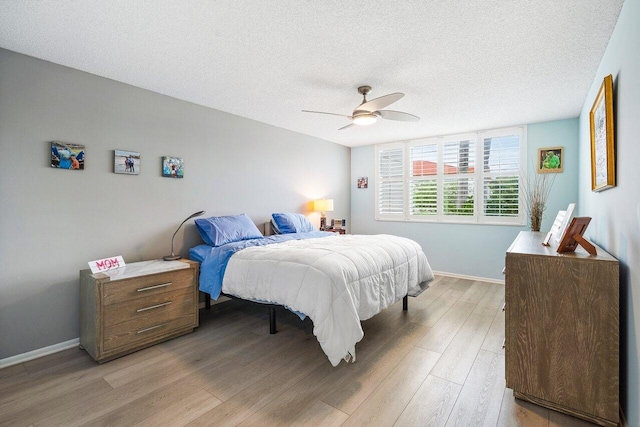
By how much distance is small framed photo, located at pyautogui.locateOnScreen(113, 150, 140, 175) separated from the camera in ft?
9.47

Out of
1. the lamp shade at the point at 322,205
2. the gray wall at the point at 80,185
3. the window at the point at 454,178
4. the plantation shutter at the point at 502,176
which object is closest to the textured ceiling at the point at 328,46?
the gray wall at the point at 80,185

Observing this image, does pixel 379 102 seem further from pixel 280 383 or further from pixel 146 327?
pixel 146 327

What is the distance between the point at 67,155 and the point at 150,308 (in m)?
1.50

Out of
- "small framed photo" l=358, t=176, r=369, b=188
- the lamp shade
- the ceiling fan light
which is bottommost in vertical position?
the lamp shade

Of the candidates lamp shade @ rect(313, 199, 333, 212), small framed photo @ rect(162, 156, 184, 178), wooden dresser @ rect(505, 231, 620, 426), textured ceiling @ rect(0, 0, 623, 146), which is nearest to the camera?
wooden dresser @ rect(505, 231, 620, 426)

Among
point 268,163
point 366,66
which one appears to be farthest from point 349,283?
point 268,163

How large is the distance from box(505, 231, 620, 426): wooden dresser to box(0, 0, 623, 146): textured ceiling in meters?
1.51

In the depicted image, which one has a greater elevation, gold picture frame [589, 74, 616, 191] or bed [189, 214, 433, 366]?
gold picture frame [589, 74, 616, 191]

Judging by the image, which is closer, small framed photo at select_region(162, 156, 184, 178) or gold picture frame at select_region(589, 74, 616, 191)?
gold picture frame at select_region(589, 74, 616, 191)

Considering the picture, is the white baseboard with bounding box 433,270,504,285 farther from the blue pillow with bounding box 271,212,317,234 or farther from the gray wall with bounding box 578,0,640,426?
the gray wall with bounding box 578,0,640,426

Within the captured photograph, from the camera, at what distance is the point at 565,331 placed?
5.60 feet

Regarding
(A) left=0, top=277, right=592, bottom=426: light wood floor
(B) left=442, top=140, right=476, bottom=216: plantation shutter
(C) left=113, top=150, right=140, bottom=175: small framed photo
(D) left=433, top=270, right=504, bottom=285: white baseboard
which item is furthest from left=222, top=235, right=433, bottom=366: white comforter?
(B) left=442, top=140, right=476, bottom=216: plantation shutter

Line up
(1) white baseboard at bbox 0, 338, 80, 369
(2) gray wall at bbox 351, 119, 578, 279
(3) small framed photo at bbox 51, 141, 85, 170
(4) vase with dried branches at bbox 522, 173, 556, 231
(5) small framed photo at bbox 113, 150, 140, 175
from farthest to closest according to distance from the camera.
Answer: (4) vase with dried branches at bbox 522, 173, 556, 231 < (2) gray wall at bbox 351, 119, 578, 279 < (5) small framed photo at bbox 113, 150, 140, 175 < (3) small framed photo at bbox 51, 141, 85, 170 < (1) white baseboard at bbox 0, 338, 80, 369

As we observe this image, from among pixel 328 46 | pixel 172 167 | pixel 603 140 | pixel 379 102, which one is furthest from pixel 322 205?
pixel 603 140
